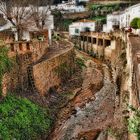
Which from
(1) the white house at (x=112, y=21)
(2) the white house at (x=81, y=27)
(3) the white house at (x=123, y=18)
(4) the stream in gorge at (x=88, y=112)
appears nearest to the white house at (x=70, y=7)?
(2) the white house at (x=81, y=27)

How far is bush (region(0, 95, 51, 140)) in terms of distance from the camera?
924 inches

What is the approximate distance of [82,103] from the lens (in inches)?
1299

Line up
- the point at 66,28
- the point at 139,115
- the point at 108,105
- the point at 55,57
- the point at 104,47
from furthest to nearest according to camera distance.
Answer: the point at 66,28, the point at 104,47, the point at 55,57, the point at 108,105, the point at 139,115

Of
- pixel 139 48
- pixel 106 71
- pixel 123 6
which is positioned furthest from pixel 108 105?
pixel 123 6

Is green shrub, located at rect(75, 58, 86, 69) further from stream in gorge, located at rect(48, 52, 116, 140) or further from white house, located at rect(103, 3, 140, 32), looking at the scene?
white house, located at rect(103, 3, 140, 32)

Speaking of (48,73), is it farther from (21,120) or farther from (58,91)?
(21,120)

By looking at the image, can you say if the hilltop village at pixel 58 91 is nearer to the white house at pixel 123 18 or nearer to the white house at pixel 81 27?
the white house at pixel 123 18

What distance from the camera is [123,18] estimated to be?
5962 cm

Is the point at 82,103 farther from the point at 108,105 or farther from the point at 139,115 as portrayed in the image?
the point at 139,115

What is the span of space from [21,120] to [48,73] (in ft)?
28.2

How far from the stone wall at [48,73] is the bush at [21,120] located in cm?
335

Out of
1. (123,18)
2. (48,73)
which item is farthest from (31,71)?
(123,18)

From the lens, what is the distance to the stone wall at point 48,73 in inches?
1216

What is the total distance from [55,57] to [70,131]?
30.7ft
